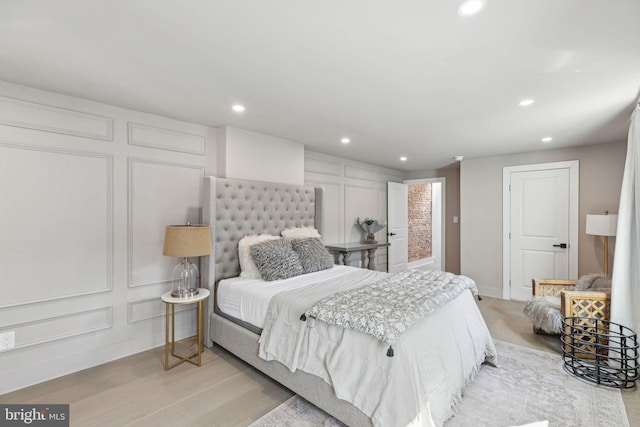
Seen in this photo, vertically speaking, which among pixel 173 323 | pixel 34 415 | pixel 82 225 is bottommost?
pixel 34 415

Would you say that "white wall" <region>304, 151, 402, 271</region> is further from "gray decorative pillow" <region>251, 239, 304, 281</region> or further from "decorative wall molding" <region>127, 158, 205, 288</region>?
"decorative wall molding" <region>127, 158, 205, 288</region>

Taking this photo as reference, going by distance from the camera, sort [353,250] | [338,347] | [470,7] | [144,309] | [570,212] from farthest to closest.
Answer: [353,250], [570,212], [144,309], [338,347], [470,7]

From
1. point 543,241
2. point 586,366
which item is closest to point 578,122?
point 543,241

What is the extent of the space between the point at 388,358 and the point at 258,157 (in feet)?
8.98

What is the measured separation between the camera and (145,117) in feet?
9.61

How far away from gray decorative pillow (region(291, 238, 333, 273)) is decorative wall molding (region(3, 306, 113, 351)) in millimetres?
1884

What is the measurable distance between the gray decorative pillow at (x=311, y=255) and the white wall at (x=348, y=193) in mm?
1321

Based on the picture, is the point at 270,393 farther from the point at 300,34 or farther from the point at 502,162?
the point at 502,162

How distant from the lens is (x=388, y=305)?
1970 millimetres

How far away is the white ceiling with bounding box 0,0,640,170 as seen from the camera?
144cm

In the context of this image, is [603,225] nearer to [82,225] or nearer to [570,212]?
[570,212]

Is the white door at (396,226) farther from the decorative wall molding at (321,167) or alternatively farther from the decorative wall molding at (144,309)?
the decorative wall molding at (144,309)

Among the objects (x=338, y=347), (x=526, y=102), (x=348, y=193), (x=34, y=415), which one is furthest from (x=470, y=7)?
(x=348, y=193)

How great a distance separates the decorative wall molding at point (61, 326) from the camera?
232 centimetres
